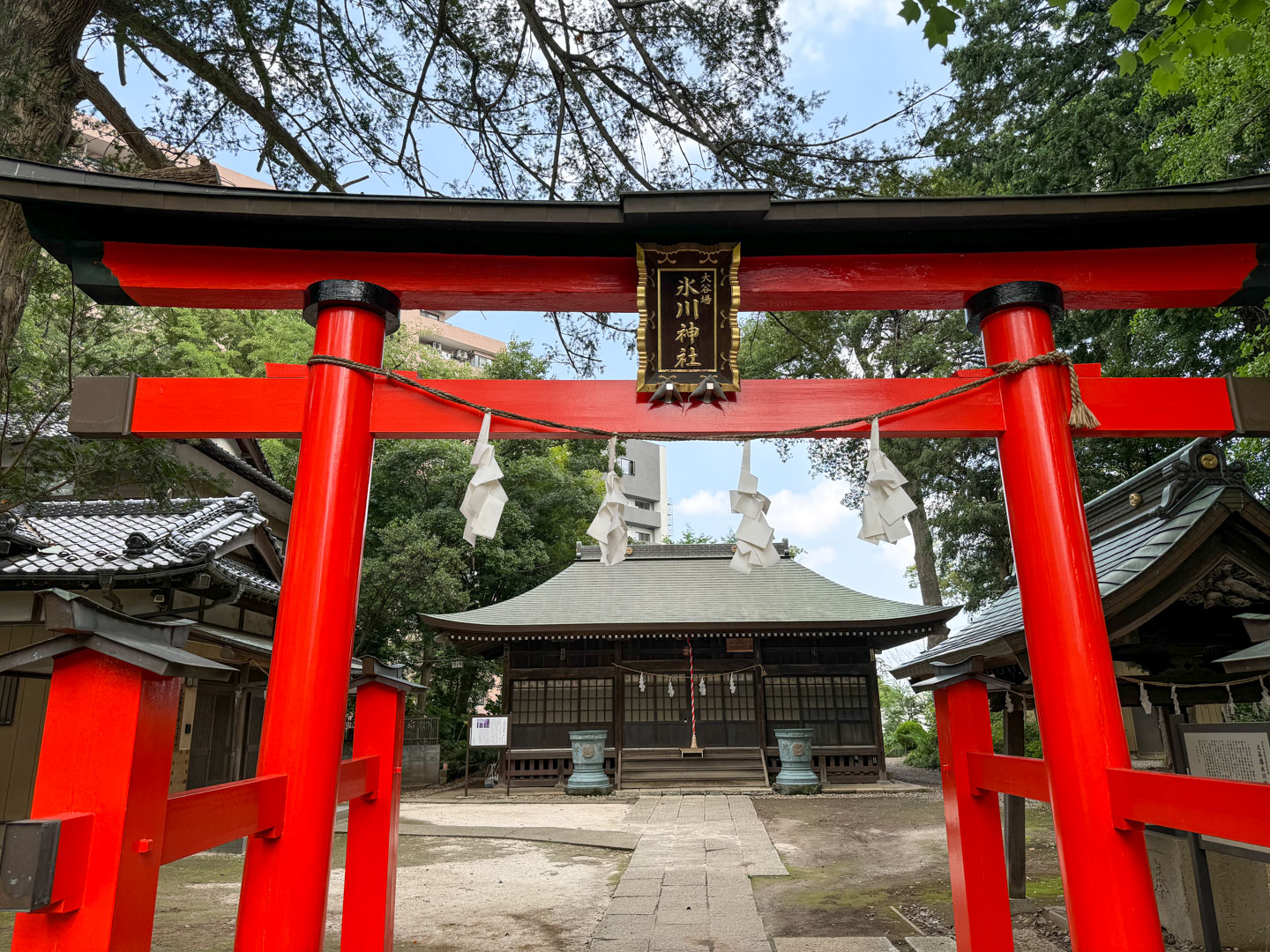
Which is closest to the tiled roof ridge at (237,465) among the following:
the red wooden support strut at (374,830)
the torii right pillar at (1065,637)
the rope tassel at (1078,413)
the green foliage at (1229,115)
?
the red wooden support strut at (374,830)

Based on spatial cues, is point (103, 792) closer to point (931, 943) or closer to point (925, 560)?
point (931, 943)

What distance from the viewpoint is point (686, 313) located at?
3254 mm

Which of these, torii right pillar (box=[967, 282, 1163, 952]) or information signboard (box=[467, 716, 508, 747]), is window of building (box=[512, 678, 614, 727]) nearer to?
information signboard (box=[467, 716, 508, 747])

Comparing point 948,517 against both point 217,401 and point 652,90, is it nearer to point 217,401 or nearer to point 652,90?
point 652,90

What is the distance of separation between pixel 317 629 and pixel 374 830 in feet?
3.92

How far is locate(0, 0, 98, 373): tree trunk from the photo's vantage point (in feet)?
13.6

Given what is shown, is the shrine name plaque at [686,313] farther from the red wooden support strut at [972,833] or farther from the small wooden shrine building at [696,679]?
the small wooden shrine building at [696,679]

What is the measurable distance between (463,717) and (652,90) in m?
16.5

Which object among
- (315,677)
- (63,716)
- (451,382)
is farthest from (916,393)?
(63,716)

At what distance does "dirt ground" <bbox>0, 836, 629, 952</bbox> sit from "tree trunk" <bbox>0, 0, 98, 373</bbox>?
399cm

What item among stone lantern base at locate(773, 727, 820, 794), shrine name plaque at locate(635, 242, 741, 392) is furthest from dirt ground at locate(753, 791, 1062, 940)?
shrine name plaque at locate(635, 242, 741, 392)

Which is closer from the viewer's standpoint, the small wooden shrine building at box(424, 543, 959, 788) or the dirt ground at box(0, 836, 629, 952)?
the dirt ground at box(0, 836, 629, 952)

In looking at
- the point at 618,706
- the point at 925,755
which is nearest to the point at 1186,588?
the point at 618,706

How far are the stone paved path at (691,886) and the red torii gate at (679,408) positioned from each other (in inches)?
68.9
